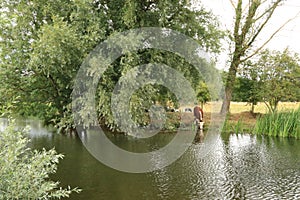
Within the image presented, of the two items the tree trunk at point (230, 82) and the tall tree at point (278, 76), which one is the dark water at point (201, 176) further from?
the tree trunk at point (230, 82)

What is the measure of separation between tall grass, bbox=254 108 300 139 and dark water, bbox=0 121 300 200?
1690mm

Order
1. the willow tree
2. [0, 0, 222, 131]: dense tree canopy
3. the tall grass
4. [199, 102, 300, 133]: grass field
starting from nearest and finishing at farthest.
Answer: [0, 0, 222, 131]: dense tree canopy, the tall grass, [199, 102, 300, 133]: grass field, the willow tree

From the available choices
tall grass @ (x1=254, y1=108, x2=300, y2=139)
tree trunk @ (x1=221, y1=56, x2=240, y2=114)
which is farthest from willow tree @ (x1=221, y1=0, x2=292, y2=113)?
tall grass @ (x1=254, y1=108, x2=300, y2=139)

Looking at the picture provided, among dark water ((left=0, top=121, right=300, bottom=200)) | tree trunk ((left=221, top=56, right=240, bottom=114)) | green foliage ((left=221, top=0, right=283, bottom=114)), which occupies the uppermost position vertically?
green foliage ((left=221, top=0, right=283, bottom=114))

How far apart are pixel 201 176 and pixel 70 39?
514cm

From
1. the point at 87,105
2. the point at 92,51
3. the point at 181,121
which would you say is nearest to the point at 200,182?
the point at 87,105

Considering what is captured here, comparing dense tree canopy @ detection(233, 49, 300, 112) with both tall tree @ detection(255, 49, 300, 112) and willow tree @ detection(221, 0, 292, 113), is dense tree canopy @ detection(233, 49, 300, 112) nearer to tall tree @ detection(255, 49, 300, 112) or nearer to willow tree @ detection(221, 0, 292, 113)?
tall tree @ detection(255, 49, 300, 112)

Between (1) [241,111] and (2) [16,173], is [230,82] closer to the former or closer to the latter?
(1) [241,111]

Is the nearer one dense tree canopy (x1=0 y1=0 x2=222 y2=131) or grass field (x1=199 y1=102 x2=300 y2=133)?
dense tree canopy (x1=0 y1=0 x2=222 y2=131)

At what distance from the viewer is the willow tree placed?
13.8 m

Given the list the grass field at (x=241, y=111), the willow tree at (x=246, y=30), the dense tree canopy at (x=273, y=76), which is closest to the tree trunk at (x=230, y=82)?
the willow tree at (x=246, y=30)

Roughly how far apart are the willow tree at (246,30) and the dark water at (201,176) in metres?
6.10

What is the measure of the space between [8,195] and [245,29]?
12.8 meters

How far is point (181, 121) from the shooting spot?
41.3 ft
